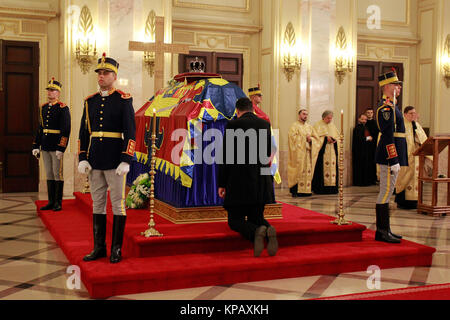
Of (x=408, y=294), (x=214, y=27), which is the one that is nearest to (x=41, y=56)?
(x=214, y=27)

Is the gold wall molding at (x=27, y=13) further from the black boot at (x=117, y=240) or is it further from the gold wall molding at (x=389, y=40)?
the gold wall molding at (x=389, y=40)

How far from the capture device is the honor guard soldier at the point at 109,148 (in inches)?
176

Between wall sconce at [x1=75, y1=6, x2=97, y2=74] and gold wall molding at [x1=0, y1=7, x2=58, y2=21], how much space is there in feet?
2.69

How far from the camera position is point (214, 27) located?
434 inches

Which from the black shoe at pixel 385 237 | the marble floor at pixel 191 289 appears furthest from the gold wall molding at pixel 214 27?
the black shoe at pixel 385 237

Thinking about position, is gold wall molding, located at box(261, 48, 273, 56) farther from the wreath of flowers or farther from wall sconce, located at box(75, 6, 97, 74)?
the wreath of flowers

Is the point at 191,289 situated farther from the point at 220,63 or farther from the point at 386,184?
the point at 220,63

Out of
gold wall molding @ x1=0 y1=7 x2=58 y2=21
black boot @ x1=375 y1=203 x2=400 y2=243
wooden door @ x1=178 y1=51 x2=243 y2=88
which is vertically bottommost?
black boot @ x1=375 y1=203 x2=400 y2=243

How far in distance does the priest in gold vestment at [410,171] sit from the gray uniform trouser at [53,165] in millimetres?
5170

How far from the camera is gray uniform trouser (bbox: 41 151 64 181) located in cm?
720

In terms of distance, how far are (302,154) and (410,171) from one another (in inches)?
87.5

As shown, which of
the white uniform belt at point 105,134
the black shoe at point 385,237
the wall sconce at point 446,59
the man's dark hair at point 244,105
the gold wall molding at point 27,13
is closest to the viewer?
the white uniform belt at point 105,134

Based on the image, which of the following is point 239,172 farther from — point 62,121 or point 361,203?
point 361,203

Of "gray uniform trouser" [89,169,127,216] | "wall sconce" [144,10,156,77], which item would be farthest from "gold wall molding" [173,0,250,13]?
"gray uniform trouser" [89,169,127,216]
